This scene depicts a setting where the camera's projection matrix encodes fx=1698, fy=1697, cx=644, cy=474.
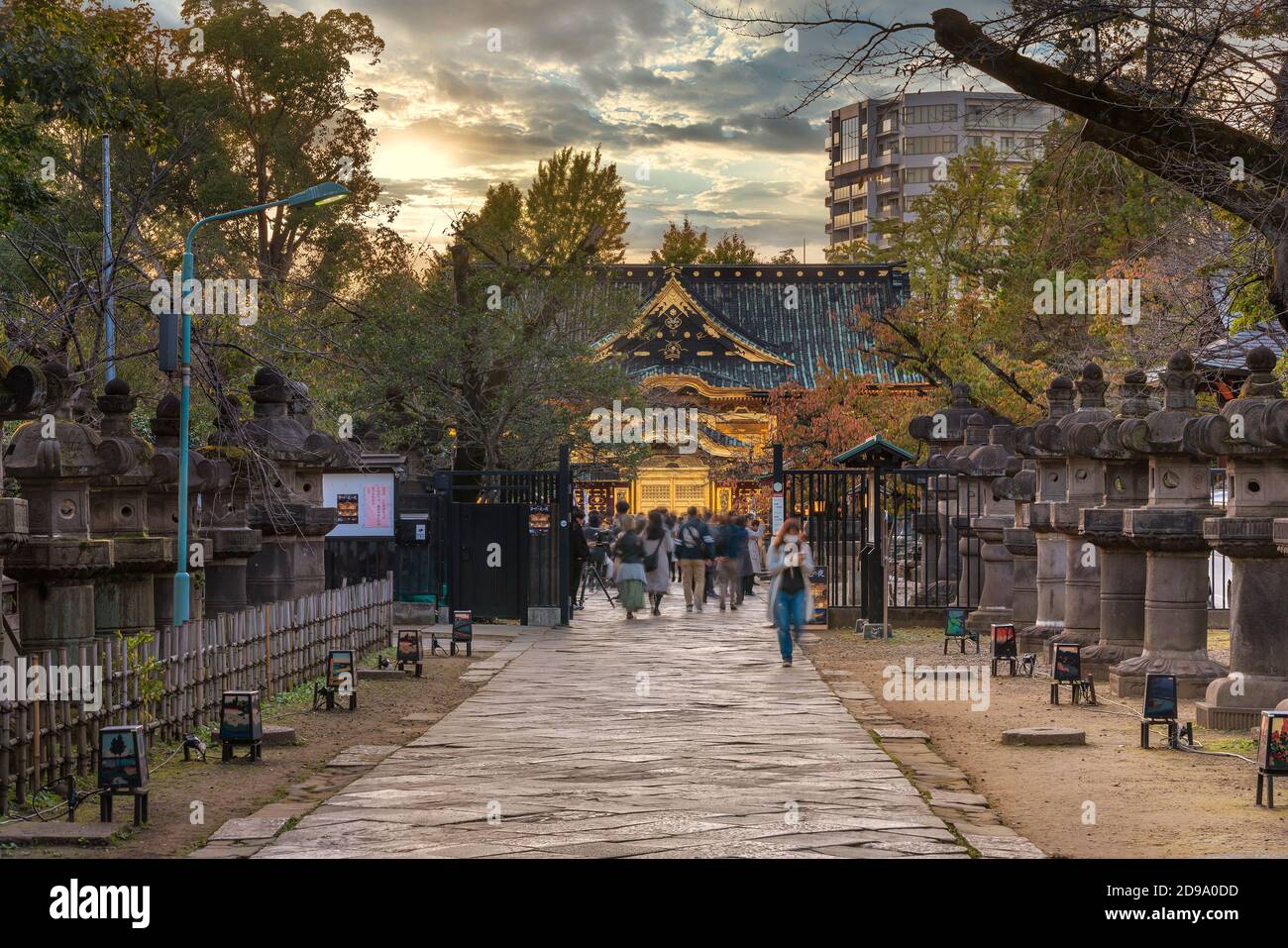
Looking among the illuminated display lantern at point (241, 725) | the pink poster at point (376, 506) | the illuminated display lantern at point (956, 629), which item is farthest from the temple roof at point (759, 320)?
the illuminated display lantern at point (241, 725)

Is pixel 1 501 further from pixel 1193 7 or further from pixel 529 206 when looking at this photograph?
pixel 529 206

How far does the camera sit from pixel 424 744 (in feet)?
42.5

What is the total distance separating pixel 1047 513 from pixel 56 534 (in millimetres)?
11256

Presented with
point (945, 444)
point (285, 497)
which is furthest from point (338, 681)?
point (945, 444)

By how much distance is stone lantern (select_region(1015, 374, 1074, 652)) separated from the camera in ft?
64.0

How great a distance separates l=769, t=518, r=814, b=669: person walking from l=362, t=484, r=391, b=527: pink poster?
7.42 m

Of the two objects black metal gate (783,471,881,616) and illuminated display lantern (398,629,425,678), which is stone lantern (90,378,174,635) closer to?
illuminated display lantern (398,629,425,678)

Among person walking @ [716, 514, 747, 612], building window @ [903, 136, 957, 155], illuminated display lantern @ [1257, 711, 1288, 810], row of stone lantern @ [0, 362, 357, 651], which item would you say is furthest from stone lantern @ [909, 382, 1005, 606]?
building window @ [903, 136, 957, 155]

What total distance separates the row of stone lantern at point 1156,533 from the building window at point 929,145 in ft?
229

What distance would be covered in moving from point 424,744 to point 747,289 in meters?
48.1

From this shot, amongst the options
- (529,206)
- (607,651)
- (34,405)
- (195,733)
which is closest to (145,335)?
(607,651)

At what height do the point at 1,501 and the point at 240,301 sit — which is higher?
the point at 240,301

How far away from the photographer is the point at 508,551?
26.8 metres

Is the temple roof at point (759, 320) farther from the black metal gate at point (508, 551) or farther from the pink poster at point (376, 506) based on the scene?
the pink poster at point (376, 506)
